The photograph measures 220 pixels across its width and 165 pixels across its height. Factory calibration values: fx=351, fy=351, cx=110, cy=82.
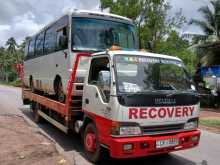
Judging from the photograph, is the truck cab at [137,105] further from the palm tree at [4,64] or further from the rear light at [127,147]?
the palm tree at [4,64]

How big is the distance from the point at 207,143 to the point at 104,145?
4.13 m

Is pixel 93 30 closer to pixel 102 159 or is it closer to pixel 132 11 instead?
pixel 102 159

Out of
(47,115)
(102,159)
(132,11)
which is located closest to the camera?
(102,159)

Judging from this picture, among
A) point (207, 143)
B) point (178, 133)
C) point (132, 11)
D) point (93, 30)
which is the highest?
point (132, 11)

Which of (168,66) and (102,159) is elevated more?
(168,66)

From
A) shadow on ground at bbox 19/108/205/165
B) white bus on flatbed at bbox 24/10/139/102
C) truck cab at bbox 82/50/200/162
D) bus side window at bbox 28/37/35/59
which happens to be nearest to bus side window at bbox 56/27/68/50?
white bus on flatbed at bbox 24/10/139/102

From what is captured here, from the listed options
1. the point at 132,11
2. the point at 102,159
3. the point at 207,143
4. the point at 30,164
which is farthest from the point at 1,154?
the point at 132,11

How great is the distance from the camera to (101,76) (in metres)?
6.64

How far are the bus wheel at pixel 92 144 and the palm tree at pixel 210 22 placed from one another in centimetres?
2282

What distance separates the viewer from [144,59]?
682 centimetres

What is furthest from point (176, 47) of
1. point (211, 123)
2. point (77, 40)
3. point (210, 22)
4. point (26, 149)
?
point (26, 149)

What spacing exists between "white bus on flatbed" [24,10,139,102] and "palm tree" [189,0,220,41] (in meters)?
20.0

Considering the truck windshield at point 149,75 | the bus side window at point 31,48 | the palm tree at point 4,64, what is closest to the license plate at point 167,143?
the truck windshield at point 149,75

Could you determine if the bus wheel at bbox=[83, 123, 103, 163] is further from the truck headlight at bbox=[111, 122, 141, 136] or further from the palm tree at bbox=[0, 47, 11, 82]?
the palm tree at bbox=[0, 47, 11, 82]
